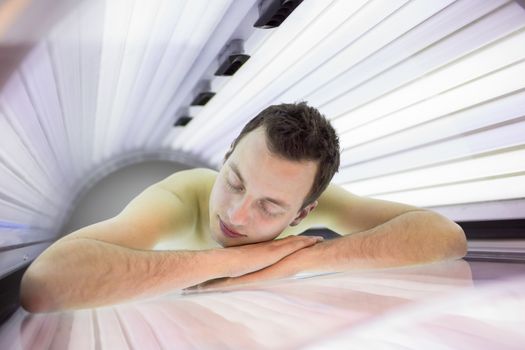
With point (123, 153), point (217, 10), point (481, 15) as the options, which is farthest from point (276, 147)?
point (123, 153)

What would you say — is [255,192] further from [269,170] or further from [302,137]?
[302,137]

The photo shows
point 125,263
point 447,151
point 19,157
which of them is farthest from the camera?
point 447,151

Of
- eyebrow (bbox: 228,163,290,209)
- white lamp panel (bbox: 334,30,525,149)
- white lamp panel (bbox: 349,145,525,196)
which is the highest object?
white lamp panel (bbox: 334,30,525,149)

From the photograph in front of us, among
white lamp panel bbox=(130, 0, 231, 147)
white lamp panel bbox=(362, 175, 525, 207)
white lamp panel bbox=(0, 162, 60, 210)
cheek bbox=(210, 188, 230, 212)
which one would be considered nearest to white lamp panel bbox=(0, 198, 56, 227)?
white lamp panel bbox=(0, 162, 60, 210)

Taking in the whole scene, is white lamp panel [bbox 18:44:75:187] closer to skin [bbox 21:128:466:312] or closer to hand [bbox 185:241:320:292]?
skin [bbox 21:128:466:312]

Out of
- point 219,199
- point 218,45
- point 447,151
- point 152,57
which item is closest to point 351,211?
point 447,151

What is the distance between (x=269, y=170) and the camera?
1.68 metres

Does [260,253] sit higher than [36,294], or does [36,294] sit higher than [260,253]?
[260,253]

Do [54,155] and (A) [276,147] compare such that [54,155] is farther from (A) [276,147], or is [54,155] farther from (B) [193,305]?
(B) [193,305]

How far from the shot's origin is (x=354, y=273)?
5.92 feet

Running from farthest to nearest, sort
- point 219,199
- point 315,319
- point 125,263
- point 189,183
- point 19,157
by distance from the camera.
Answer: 1. point 189,183
2. point 219,199
3. point 19,157
4. point 125,263
5. point 315,319

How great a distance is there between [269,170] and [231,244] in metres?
0.35

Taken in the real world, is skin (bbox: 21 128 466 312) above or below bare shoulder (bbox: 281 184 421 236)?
below

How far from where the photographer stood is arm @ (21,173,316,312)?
124 centimetres
